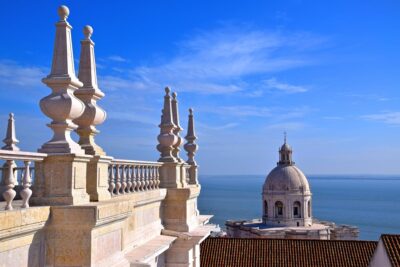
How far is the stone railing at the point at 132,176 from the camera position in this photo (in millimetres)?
6868

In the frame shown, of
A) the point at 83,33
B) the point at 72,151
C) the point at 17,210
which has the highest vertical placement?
the point at 83,33

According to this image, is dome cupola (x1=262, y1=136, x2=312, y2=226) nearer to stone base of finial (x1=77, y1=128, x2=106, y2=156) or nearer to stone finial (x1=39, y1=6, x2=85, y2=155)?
stone base of finial (x1=77, y1=128, x2=106, y2=156)

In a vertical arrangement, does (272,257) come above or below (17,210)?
below

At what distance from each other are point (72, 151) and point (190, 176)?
7327 millimetres

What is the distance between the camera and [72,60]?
17.2 ft

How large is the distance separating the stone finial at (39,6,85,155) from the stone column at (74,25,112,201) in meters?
0.72

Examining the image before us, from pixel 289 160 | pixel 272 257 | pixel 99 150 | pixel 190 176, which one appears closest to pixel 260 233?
pixel 289 160

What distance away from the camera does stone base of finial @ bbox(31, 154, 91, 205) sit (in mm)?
4863

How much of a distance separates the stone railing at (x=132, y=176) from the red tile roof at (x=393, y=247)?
7407 mm

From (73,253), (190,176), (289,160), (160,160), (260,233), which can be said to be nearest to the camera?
(73,253)

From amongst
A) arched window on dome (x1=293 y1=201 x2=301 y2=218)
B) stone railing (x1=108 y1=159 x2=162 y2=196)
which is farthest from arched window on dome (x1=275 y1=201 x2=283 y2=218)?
stone railing (x1=108 y1=159 x2=162 y2=196)

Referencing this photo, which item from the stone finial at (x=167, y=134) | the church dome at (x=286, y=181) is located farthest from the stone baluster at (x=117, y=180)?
the church dome at (x=286, y=181)

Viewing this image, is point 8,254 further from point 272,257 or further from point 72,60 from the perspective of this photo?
point 272,257

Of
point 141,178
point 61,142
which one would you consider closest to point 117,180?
point 141,178
